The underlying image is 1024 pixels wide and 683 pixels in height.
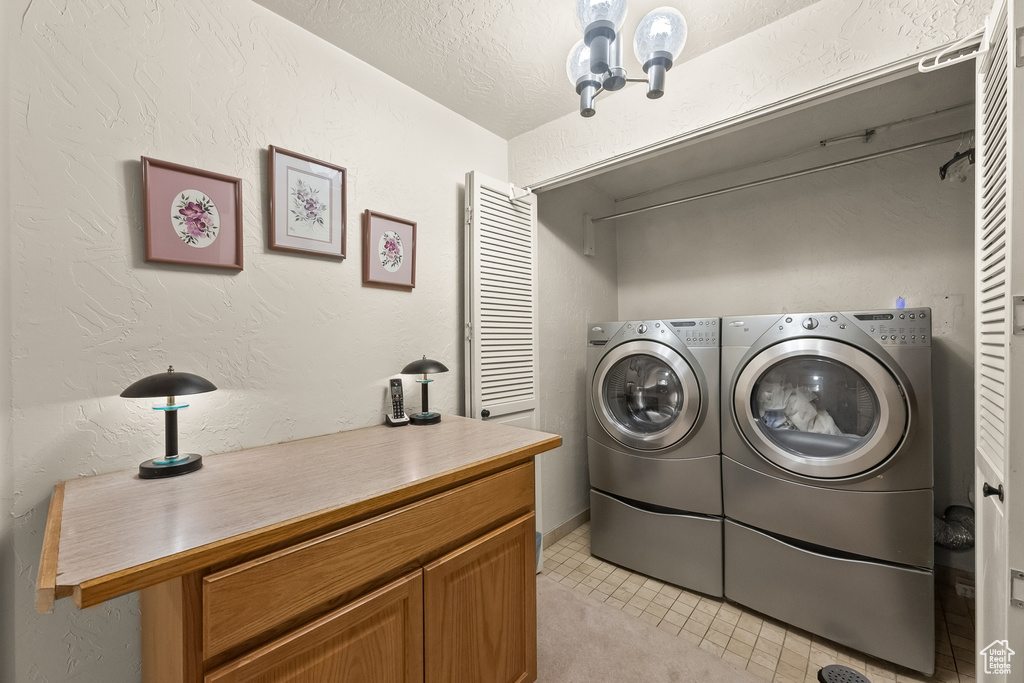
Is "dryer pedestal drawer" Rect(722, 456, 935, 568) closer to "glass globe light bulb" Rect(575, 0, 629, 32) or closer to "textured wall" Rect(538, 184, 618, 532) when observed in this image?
"textured wall" Rect(538, 184, 618, 532)

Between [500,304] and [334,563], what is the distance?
4.78ft

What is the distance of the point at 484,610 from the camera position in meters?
1.22

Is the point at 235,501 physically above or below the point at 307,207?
below

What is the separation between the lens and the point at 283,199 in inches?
56.7

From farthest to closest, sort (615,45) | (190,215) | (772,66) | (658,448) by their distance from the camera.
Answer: (658,448) < (772,66) < (190,215) < (615,45)

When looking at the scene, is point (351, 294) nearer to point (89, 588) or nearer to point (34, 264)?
point (34, 264)

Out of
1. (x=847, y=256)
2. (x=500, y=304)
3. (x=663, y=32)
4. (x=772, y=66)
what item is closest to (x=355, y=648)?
(x=500, y=304)

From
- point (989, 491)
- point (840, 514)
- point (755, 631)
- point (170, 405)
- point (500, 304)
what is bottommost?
point (755, 631)

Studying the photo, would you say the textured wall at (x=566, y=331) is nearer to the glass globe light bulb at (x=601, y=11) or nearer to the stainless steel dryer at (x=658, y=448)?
the stainless steel dryer at (x=658, y=448)

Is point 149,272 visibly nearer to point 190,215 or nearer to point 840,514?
point 190,215

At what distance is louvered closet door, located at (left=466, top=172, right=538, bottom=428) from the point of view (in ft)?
6.60

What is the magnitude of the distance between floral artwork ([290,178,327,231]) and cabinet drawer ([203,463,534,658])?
111 cm

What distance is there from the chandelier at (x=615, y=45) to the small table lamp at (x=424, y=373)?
1.04 meters

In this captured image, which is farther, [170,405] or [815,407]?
[815,407]
